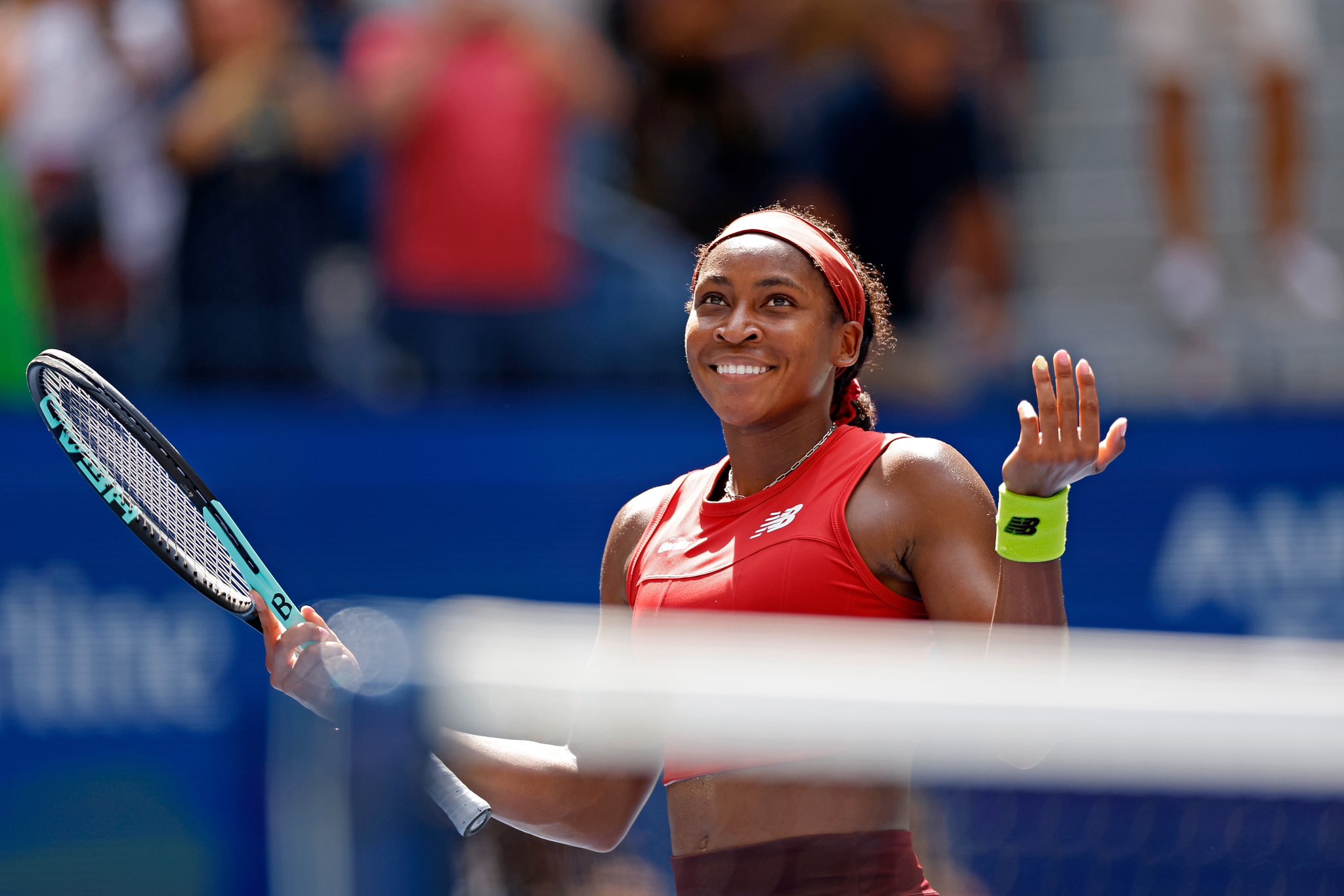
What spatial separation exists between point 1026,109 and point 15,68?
506cm

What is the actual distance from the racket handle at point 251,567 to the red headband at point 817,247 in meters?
1.07

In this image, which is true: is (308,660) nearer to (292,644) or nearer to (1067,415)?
(292,644)

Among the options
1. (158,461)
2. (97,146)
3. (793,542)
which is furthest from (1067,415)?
(97,146)

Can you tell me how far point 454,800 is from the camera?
8.66 feet

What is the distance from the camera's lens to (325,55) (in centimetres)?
809

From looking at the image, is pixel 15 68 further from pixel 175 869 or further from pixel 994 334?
pixel 994 334

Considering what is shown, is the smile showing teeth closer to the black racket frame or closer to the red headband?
the red headband

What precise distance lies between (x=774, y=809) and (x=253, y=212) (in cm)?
502

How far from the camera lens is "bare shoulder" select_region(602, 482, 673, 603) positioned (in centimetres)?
365

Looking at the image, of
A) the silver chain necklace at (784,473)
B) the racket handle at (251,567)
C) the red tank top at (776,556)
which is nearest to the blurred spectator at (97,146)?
the racket handle at (251,567)

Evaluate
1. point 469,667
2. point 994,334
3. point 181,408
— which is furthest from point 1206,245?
point 469,667

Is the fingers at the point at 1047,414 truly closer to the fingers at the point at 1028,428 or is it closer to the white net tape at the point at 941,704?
the fingers at the point at 1028,428

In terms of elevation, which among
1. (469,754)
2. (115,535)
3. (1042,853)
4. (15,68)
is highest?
(15,68)

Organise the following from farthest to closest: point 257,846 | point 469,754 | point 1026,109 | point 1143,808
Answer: point 1026,109
point 257,846
point 469,754
point 1143,808
